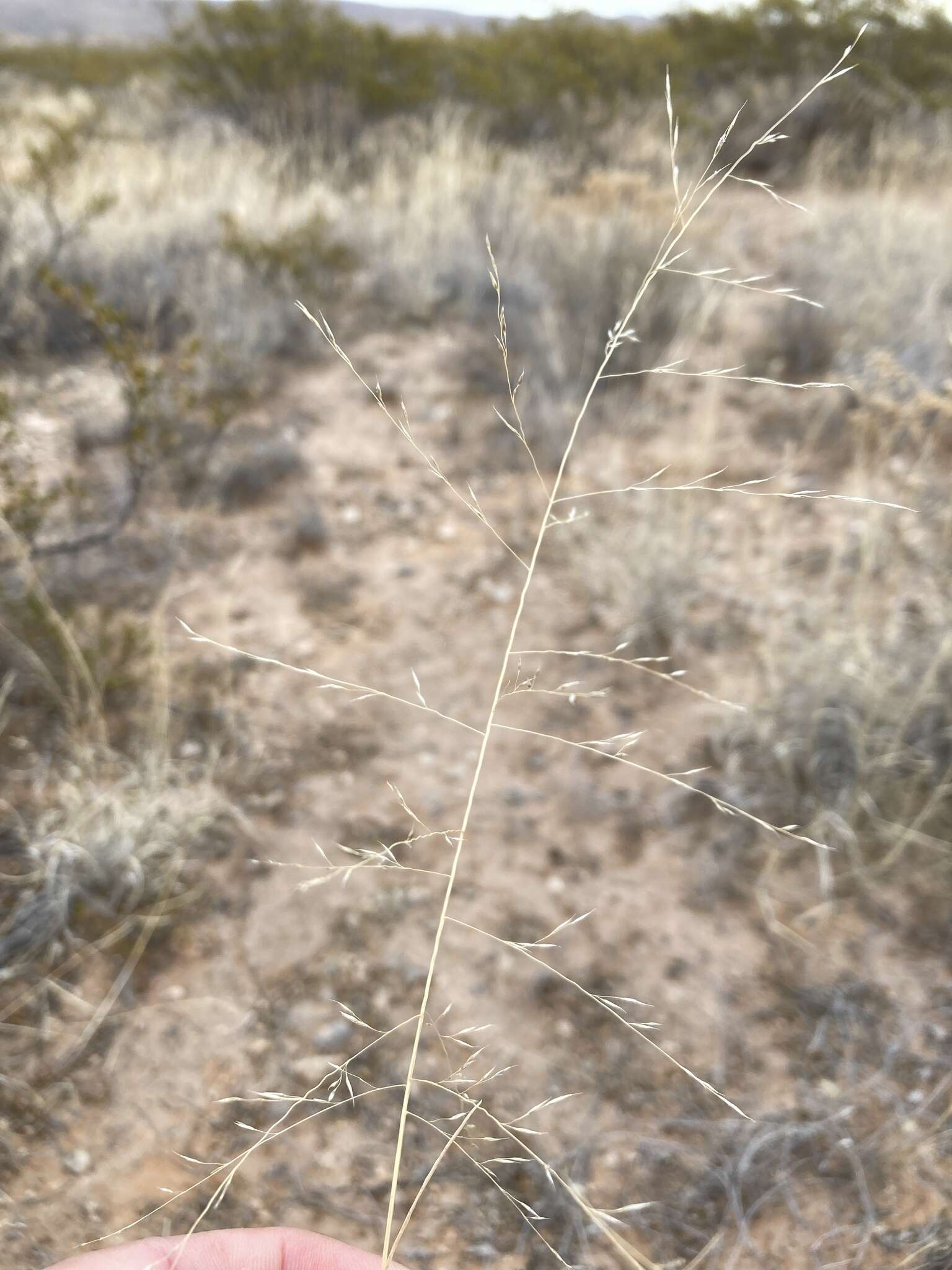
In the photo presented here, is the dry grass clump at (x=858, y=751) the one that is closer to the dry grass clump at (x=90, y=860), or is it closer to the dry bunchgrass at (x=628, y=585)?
the dry bunchgrass at (x=628, y=585)

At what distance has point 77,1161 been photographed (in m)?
1.53

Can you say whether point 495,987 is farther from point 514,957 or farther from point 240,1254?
point 240,1254

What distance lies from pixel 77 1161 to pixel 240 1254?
665 mm

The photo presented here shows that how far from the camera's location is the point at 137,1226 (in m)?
1.45

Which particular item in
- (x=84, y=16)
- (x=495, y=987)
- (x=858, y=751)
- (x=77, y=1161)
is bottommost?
(x=77, y=1161)

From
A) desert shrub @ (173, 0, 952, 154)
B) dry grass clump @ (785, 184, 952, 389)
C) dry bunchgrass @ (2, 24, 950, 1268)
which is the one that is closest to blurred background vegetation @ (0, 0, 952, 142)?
desert shrub @ (173, 0, 952, 154)

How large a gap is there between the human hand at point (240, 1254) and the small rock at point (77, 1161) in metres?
0.53

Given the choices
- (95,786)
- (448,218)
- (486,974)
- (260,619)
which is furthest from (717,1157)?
(448,218)

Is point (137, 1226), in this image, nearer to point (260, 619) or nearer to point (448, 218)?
point (260, 619)

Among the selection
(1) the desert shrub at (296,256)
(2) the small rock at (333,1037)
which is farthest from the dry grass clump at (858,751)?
(1) the desert shrub at (296,256)

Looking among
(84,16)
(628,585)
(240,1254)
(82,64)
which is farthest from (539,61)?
(84,16)

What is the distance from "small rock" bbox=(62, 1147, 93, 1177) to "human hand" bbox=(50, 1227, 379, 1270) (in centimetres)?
53

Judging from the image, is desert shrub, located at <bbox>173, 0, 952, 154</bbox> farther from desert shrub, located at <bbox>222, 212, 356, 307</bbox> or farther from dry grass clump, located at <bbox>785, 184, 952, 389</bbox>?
desert shrub, located at <bbox>222, 212, 356, 307</bbox>

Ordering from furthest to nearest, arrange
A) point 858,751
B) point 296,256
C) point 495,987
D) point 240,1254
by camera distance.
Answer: point 296,256, point 858,751, point 495,987, point 240,1254
